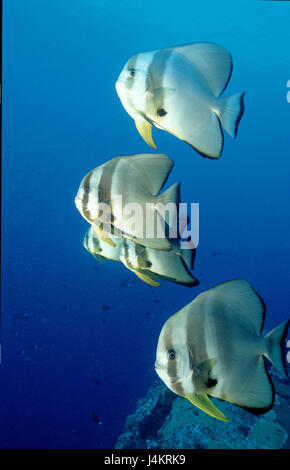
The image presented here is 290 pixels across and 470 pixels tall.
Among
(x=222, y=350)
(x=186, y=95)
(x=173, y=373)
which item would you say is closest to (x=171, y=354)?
(x=173, y=373)

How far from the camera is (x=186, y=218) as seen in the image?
153cm

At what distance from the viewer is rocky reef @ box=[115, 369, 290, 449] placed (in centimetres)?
554

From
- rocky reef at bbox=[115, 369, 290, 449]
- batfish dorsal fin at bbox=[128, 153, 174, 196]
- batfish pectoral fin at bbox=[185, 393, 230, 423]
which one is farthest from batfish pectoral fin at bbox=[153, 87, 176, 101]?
rocky reef at bbox=[115, 369, 290, 449]

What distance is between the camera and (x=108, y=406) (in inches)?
1164

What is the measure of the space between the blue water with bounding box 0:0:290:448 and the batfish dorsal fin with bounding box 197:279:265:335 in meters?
22.5

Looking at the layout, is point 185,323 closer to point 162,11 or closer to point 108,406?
point 108,406

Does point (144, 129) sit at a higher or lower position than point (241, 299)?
higher

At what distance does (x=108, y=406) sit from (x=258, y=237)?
45.1 meters

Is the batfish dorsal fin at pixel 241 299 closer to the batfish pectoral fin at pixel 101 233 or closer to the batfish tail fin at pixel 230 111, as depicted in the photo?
the batfish pectoral fin at pixel 101 233

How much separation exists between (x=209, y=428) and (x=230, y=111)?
5.82 m

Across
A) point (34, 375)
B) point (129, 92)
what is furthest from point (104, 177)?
point (34, 375)

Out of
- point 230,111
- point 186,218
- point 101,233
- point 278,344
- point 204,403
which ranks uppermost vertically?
point 230,111

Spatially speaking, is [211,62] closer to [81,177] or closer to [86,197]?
[86,197]

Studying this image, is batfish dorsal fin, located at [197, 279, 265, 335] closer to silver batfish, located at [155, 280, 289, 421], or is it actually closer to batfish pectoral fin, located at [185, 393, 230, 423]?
silver batfish, located at [155, 280, 289, 421]
